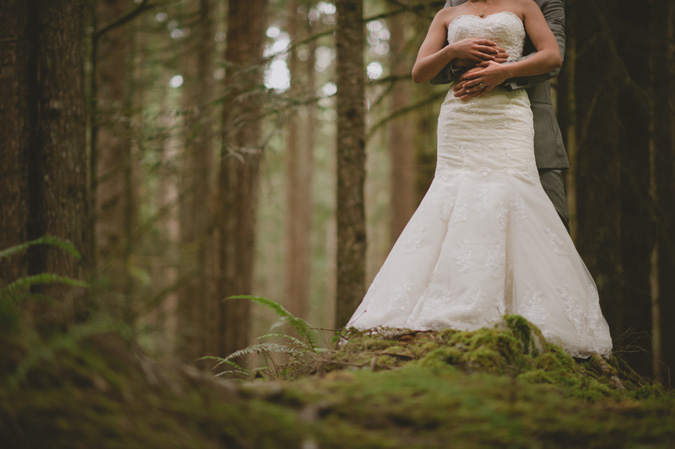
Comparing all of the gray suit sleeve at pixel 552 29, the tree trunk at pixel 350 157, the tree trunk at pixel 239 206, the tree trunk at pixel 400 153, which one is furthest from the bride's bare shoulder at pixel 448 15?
the tree trunk at pixel 400 153

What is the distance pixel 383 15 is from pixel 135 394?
549 centimetres

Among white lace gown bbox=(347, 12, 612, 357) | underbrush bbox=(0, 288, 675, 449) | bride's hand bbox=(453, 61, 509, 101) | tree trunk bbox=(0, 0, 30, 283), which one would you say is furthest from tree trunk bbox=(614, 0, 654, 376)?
tree trunk bbox=(0, 0, 30, 283)

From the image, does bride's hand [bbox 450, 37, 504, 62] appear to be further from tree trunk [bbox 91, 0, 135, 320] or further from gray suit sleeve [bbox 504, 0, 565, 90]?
tree trunk [bbox 91, 0, 135, 320]

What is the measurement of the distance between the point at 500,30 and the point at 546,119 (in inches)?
33.0

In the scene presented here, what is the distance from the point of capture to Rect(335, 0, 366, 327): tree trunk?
220 inches

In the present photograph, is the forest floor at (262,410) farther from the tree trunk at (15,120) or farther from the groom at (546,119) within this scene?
the tree trunk at (15,120)

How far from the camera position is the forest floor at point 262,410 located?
54.1 inches

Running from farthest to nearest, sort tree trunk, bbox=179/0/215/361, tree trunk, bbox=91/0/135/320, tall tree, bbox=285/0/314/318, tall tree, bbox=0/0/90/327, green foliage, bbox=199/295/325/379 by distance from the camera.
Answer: tall tree, bbox=285/0/314/318
tree trunk, bbox=91/0/135/320
tree trunk, bbox=179/0/215/361
tall tree, bbox=0/0/90/327
green foliage, bbox=199/295/325/379

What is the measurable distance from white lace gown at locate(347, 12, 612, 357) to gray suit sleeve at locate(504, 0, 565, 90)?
0.35 feet

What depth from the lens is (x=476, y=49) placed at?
3811 millimetres

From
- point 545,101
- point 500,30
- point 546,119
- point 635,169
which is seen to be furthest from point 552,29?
point 635,169

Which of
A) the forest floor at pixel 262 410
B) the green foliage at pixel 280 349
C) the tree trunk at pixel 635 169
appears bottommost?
the green foliage at pixel 280 349

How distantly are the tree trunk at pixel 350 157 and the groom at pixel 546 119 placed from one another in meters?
1.58

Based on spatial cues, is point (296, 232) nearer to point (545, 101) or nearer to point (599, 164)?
point (599, 164)
